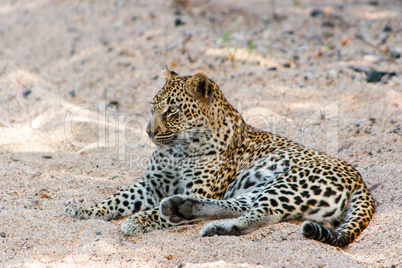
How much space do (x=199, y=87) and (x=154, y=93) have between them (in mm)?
4476

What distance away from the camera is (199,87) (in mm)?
5477

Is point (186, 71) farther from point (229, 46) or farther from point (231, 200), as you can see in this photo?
point (231, 200)

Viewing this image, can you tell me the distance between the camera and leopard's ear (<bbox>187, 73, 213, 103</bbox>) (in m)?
5.43

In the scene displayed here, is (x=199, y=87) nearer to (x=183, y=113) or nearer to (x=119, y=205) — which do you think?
(x=183, y=113)

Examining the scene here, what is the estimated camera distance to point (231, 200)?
16.9 feet

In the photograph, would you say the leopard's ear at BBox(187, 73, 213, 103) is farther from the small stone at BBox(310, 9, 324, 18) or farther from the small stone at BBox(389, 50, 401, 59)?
the small stone at BBox(310, 9, 324, 18)

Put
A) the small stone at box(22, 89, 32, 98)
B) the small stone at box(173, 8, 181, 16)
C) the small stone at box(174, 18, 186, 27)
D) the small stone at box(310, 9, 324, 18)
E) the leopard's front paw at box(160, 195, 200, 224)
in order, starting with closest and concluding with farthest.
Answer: the leopard's front paw at box(160, 195, 200, 224), the small stone at box(22, 89, 32, 98), the small stone at box(174, 18, 186, 27), the small stone at box(310, 9, 324, 18), the small stone at box(173, 8, 181, 16)

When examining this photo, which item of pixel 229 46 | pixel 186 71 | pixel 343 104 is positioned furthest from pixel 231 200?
pixel 229 46

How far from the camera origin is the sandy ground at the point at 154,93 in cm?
440

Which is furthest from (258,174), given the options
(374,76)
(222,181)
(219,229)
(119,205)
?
(374,76)

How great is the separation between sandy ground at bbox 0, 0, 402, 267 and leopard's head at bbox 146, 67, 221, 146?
111cm

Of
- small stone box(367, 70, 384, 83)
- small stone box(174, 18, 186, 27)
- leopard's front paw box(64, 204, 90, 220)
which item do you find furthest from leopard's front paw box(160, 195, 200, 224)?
small stone box(174, 18, 186, 27)

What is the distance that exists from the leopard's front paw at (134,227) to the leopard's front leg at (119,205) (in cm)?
54

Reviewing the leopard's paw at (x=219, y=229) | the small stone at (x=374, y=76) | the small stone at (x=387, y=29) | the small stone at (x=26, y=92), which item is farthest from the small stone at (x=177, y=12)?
the leopard's paw at (x=219, y=229)
